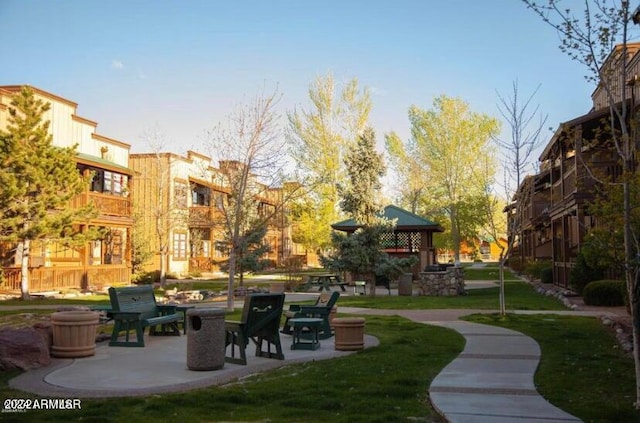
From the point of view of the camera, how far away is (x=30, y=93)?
2097 centimetres

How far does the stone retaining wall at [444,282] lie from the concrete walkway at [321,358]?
494 inches

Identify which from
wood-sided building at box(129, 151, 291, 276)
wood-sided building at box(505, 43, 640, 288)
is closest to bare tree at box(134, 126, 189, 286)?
wood-sided building at box(129, 151, 291, 276)

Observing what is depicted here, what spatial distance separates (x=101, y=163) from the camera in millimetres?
27891

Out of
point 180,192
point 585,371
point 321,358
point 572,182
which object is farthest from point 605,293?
point 180,192

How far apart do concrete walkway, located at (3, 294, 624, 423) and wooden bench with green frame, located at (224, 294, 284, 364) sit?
0.22 metres

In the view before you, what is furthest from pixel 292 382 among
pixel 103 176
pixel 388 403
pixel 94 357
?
pixel 103 176

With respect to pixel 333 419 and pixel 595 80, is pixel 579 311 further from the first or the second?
pixel 333 419

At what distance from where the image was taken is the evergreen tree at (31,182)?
2022 centimetres

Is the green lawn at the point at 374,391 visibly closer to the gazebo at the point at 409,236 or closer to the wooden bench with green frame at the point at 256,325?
the wooden bench with green frame at the point at 256,325

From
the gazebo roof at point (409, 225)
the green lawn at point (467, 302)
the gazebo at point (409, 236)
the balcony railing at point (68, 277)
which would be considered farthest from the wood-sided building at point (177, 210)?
the green lawn at point (467, 302)

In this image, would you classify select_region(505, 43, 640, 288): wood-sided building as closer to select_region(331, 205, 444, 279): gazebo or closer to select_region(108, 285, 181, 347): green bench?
select_region(331, 205, 444, 279): gazebo

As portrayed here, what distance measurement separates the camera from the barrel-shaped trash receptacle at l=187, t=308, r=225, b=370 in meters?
7.96

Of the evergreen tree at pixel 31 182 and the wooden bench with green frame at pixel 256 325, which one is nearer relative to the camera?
the wooden bench with green frame at pixel 256 325

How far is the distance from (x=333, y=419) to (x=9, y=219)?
58.6 feet
